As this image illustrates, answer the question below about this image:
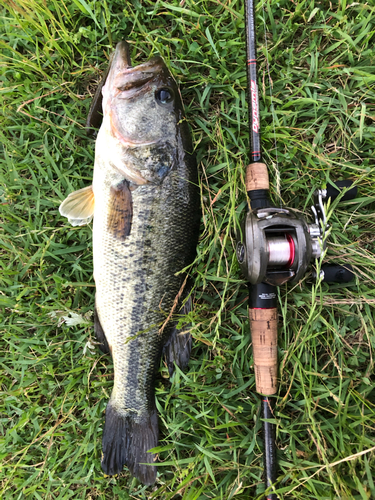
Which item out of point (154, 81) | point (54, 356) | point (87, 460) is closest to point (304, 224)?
point (154, 81)

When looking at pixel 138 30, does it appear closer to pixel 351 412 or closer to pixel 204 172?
pixel 204 172

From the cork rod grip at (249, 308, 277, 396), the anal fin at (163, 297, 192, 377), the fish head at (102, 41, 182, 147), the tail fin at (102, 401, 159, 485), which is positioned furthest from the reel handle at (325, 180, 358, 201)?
the tail fin at (102, 401, 159, 485)

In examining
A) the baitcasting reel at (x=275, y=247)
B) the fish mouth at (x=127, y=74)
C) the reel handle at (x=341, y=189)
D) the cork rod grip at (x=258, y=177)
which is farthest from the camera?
the reel handle at (x=341, y=189)

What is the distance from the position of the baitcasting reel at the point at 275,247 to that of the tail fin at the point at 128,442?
1.31 metres

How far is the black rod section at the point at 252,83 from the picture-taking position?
6.27 ft

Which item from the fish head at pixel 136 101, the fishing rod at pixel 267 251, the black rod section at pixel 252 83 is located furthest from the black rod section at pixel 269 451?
the fish head at pixel 136 101

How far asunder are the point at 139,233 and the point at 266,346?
108 cm

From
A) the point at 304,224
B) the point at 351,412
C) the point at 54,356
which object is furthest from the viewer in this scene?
the point at 54,356

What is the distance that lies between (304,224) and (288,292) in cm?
55

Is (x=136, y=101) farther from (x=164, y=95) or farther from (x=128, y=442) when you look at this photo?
(x=128, y=442)

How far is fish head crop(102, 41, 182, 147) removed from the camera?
6.06 feet

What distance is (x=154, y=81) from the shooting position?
1.87 meters

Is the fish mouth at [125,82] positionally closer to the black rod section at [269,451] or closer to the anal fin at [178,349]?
the anal fin at [178,349]

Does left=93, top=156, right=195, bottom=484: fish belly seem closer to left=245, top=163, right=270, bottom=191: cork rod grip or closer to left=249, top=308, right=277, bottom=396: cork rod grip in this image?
left=245, top=163, right=270, bottom=191: cork rod grip
